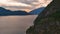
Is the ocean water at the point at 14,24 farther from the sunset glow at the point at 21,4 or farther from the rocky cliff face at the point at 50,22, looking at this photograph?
the rocky cliff face at the point at 50,22

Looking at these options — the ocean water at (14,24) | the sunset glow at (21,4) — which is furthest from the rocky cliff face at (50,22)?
the sunset glow at (21,4)

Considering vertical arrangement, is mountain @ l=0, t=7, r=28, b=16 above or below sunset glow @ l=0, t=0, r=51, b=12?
below

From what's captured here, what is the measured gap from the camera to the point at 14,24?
2.05m

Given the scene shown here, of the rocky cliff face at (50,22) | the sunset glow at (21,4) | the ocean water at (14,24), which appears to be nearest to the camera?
the rocky cliff face at (50,22)

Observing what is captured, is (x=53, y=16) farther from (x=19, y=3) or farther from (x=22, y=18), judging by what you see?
(x=19, y=3)

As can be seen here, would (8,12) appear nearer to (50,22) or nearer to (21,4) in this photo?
(21,4)

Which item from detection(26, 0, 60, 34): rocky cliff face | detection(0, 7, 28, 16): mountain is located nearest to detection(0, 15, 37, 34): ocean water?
detection(0, 7, 28, 16): mountain

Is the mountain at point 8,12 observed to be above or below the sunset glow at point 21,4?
below

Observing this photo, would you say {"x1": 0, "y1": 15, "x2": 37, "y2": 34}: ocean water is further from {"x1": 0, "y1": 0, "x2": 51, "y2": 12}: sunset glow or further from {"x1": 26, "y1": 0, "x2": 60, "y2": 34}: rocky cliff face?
{"x1": 26, "y1": 0, "x2": 60, "y2": 34}: rocky cliff face

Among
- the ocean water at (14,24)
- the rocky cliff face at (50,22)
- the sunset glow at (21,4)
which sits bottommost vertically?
the ocean water at (14,24)

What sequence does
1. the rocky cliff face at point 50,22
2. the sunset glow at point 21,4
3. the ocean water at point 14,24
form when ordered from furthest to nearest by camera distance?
the sunset glow at point 21,4 < the ocean water at point 14,24 < the rocky cliff face at point 50,22

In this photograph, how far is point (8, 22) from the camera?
6.98 feet

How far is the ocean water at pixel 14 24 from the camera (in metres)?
1.79

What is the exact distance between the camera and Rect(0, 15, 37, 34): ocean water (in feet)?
5.88
